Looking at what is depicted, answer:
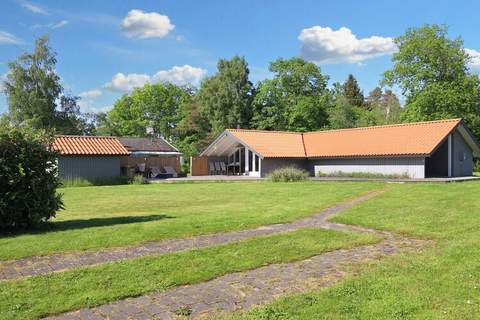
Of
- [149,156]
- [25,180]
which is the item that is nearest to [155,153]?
[149,156]

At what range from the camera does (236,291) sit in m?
5.30

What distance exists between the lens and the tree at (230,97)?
55562 millimetres

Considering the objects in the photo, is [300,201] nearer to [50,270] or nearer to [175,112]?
[50,270]

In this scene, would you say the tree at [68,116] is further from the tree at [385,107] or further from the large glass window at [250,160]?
the tree at [385,107]

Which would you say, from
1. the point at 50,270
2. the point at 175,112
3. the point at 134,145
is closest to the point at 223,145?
the point at 134,145

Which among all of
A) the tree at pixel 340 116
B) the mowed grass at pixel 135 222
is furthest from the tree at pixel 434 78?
the mowed grass at pixel 135 222

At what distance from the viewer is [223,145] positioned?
38094 millimetres

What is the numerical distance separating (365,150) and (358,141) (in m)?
2.12

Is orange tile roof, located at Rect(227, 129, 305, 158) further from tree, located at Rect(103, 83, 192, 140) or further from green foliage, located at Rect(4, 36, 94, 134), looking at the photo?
tree, located at Rect(103, 83, 192, 140)

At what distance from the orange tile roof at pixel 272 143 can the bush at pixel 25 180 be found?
23.5 meters

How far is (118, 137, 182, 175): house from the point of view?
36.9 metres

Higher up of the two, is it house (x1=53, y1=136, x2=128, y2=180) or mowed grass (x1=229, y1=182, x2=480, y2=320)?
house (x1=53, y1=136, x2=128, y2=180)

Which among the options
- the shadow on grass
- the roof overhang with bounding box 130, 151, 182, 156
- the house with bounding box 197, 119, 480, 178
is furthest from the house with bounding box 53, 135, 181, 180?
the shadow on grass

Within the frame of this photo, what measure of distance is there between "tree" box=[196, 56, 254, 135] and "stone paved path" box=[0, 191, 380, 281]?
46.4 meters
